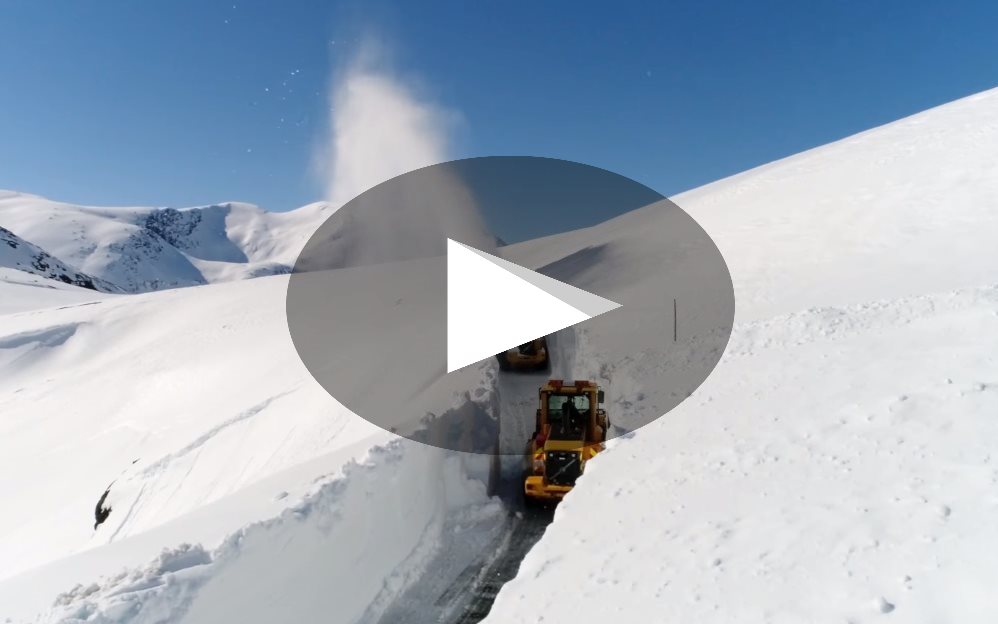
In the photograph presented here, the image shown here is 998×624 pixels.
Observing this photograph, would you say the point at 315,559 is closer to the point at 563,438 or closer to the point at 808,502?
the point at 563,438

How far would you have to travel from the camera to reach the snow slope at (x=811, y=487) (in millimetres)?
4332

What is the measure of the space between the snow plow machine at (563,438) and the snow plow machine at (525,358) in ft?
18.7

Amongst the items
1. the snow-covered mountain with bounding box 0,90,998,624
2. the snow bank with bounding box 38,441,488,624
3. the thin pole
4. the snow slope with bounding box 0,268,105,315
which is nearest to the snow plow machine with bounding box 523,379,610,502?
the snow-covered mountain with bounding box 0,90,998,624

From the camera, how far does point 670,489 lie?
677cm

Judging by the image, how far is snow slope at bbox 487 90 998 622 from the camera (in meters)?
4.33

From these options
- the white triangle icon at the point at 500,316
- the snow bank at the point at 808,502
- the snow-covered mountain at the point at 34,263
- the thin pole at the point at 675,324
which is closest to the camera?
the snow bank at the point at 808,502

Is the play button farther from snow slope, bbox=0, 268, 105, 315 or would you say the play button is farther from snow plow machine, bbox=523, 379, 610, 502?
snow slope, bbox=0, 268, 105, 315

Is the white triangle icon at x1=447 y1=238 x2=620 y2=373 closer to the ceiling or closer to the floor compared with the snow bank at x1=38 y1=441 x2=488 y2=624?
closer to the ceiling

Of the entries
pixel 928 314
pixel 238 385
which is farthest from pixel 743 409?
pixel 238 385

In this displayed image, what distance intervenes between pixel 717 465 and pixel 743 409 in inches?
66.5

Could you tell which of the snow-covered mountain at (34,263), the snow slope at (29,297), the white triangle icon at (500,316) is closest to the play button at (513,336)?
the white triangle icon at (500,316)

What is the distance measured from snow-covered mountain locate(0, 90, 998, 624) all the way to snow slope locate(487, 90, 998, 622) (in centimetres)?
3

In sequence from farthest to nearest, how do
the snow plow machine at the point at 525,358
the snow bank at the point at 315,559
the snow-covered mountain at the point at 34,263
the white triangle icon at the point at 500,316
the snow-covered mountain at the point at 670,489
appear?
the snow-covered mountain at the point at 34,263, the snow plow machine at the point at 525,358, the white triangle icon at the point at 500,316, the snow bank at the point at 315,559, the snow-covered mountain at the point at 670,489

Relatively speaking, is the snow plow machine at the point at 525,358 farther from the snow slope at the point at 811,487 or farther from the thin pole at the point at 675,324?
the snow slope at the point at 811,487
